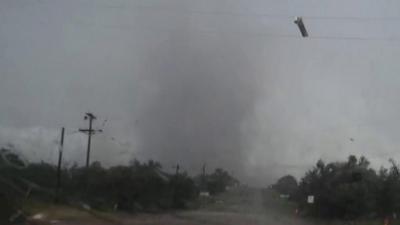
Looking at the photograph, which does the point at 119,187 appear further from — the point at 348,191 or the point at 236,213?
the point at 348,191

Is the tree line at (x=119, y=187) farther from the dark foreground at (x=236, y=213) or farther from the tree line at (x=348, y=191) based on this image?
the tree line at (x=348, y=191)

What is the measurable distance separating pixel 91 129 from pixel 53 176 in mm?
9838

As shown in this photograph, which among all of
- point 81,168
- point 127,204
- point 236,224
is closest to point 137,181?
point 127,204

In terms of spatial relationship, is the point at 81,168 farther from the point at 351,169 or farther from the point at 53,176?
the point at 351,169

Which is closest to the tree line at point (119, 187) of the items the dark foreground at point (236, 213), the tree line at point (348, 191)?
the dark foreground at point (236, 213)

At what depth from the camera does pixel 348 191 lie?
67438 mm

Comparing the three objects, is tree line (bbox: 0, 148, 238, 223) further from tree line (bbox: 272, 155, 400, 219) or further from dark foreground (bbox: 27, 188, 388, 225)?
tree line (bbox: 272, 155, 400, 219)

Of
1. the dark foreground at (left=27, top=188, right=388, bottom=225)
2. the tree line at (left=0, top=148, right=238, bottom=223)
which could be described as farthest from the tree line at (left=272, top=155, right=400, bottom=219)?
the tree line at (left=0, top=148, right=238, bottom=223)

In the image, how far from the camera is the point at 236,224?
45219mm

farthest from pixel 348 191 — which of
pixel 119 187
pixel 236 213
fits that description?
pixel 119 187

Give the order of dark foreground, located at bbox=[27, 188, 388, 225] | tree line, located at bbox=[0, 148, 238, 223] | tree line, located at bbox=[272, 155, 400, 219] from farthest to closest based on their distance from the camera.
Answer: tree line, located at bbox=[272, 155, 400, 219] → tree line, located at bbox=[0, 148, 238, 223] → dark foreground, located at bbox=[27, 188, 388, 225]

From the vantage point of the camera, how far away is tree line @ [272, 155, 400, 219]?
6649 centimetres

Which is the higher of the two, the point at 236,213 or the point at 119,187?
the point at 119,187

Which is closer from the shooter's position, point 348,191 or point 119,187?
point 119,187
